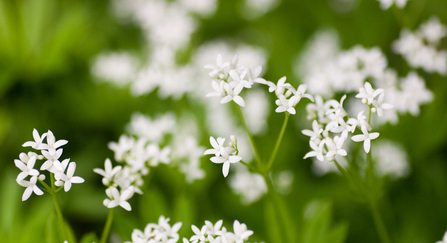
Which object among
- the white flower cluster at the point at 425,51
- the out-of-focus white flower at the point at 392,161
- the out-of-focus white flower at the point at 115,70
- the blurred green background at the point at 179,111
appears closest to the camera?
the white flower cluster at the point at 425,51

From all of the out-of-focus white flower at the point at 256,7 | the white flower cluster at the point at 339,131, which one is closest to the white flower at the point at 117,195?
the white flower cluster at the point at 339,131

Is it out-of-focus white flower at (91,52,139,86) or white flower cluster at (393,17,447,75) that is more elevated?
out-of-focus white flower at (91,52,139,86)

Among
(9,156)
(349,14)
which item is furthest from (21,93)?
(349,14)

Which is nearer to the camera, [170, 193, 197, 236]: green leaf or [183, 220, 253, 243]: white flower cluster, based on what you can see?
[183, 220, 253, 243]: white flower cluster

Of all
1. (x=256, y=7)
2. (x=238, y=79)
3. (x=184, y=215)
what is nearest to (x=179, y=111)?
(x=184, y=215)

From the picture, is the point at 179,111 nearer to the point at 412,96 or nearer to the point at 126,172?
the point at 126,172

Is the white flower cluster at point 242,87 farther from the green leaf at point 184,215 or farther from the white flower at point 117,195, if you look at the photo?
the green leaf at point 184,215

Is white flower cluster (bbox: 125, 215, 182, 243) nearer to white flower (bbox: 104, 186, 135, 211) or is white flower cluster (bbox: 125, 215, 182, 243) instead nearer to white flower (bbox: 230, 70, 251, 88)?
white flower (bbox: 104, 186, 135, 211)

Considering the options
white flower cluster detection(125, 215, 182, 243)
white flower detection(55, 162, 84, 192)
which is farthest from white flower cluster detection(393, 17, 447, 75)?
white flower detection(55, 162, 84, 192)

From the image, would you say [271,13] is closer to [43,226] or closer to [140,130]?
[140,130]
